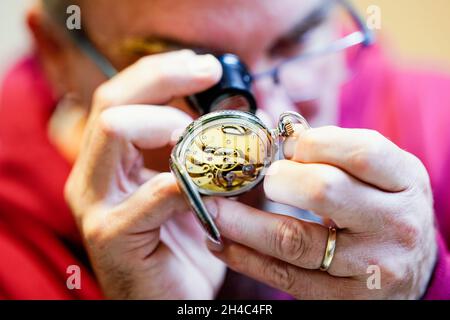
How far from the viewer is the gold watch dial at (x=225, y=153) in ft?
2.25

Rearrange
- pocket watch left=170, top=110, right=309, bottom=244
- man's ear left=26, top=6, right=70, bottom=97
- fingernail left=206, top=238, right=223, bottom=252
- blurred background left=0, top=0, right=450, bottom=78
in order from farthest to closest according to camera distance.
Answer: man's ear left=26, top=6, right=70, bottom=97 → blurred background left=0, top=0, right=450, bottom=78 → fingernail left=206, top=238, right=223, bottom=252 → pocket watch left=170, top=110, right=309, bottom=244

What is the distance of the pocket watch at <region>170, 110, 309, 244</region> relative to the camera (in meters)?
0.68

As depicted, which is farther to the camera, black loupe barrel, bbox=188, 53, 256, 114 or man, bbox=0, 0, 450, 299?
black loupe barrel, bbox=188, 53, 256, 114

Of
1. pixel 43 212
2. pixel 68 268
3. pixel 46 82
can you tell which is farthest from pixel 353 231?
pixel 46 82

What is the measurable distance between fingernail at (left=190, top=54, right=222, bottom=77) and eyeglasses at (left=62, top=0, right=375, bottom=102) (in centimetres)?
18

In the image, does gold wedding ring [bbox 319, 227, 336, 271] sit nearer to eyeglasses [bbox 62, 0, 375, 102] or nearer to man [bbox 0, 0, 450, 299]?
man [bbox 0, 0, 450, 299]

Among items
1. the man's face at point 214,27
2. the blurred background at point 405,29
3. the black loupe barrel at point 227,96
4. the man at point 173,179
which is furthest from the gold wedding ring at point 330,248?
the blurred background at point 405,29

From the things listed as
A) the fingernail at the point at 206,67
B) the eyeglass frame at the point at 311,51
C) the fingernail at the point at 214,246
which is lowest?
the fingernail at the point at 214,246

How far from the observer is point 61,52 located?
1.25 meters

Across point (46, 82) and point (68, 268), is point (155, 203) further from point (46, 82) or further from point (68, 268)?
point (46, 82)

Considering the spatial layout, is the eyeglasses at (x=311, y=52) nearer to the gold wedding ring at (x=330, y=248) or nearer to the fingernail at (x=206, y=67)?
the fingernail at (x=206, y=67)

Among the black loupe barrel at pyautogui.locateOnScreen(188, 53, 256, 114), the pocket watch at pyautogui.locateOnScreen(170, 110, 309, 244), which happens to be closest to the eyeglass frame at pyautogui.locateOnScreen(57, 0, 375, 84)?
the black loupe barrel at pyautogui.locateOnScreen(188, 53, 256, 114)

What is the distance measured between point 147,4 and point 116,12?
0.08 metres

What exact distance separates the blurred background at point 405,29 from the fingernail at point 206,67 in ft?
1.28
